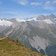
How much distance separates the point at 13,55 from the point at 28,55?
4.49 m

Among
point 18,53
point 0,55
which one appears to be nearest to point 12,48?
point 18,53

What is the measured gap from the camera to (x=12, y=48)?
177ft

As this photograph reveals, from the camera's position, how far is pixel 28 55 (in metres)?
48.1

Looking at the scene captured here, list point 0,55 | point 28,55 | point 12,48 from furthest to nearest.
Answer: point 12,48 → point 28,55 → point 0,55

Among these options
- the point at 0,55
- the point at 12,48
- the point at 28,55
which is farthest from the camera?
the point at 12,48

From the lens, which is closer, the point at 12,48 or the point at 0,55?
the point at 0,55

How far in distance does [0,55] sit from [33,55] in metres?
9.96

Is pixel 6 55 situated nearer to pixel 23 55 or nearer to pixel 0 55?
pixel 0 55

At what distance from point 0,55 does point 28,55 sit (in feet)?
25.7

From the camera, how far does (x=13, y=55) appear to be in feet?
149

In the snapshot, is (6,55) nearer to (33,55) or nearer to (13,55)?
(13,55)

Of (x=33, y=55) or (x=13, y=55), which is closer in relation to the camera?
(x=13, y=55)

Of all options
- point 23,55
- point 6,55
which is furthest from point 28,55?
point 6,55

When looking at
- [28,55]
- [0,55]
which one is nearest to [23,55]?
[28,55]
